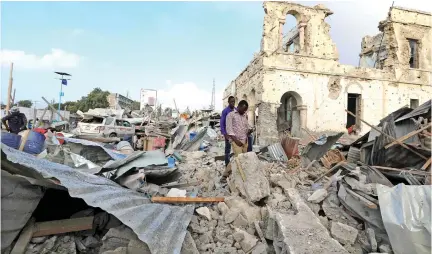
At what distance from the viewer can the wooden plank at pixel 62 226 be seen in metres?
2.59

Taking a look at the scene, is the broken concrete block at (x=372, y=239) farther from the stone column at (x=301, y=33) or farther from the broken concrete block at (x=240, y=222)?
the stone column at (x=301, y=33)

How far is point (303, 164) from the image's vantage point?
661cm

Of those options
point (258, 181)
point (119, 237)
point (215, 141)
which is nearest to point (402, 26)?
point (215, 141)

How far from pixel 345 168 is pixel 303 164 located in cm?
160

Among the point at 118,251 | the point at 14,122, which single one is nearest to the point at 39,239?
the point at 118,251

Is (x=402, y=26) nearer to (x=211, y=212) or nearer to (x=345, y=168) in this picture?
(x=345, y=168)

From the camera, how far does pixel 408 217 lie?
2.67 m

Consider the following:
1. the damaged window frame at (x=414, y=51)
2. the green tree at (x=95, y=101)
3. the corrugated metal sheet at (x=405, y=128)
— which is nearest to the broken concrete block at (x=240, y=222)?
the corrugated metal sheet at (x=405, y=128)

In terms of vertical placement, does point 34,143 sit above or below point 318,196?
above

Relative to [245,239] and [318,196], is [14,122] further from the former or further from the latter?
[318,196]

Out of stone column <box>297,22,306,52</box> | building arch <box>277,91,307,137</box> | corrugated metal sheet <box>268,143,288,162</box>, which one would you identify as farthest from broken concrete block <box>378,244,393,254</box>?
stone column <box>297,22,306,52</box>

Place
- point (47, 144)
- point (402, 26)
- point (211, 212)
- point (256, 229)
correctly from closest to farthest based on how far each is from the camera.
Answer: point (256, 229) → point (211, 212) → point (47, 144) → point (402, 26)

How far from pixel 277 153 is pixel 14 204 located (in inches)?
251

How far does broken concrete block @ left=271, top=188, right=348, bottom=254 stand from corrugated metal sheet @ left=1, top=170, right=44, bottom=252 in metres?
2.60
